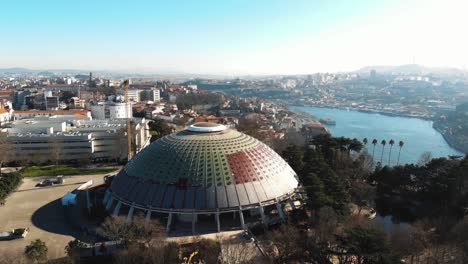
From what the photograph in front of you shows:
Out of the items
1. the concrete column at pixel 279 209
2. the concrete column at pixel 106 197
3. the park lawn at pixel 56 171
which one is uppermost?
the concrete column at pixel 279 209

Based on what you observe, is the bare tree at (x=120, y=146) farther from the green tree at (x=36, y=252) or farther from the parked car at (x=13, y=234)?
the green tree at (x=36, y=252)

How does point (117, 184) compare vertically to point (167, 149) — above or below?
below

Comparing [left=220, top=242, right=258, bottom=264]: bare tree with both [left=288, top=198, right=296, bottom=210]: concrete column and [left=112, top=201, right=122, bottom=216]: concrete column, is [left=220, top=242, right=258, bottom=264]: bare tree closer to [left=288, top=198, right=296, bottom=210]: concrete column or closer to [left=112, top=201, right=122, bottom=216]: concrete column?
[left=288, top=198, right=296, bottom=210]: concrete column

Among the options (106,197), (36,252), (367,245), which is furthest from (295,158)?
(36,252)

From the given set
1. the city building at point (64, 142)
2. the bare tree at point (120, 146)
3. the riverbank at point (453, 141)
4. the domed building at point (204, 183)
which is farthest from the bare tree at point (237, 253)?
the riverbank at point (453, 141)

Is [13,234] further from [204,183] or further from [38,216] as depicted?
[204,183]

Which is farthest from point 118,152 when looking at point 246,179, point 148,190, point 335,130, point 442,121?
point 442,121

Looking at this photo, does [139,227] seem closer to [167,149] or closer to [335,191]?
[167,149]
